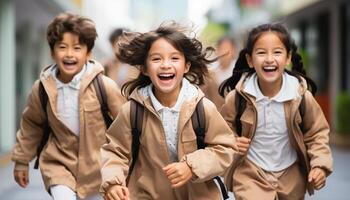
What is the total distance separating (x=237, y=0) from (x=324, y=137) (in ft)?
116

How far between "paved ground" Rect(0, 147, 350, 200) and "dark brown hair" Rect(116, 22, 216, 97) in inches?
171

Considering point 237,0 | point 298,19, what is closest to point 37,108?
point 298,19

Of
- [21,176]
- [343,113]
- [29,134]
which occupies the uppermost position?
[29,134]

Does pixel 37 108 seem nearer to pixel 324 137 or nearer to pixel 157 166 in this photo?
pixel 157 166

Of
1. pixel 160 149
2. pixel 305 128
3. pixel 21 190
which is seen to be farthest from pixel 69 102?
pixel 21 190

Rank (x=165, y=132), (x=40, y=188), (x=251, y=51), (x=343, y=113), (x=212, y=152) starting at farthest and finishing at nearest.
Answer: (x=343, y=113) < (x=40, y=188) < (x=251, y=51) < (x=165, y=132) < (x=212, y=152)

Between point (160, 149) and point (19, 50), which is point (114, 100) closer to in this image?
point (160, 149)

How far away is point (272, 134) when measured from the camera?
165 inches

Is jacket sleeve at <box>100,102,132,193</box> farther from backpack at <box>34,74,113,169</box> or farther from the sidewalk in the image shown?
the sidewalk

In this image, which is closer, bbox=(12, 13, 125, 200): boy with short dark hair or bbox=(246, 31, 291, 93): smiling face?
bbox=(246, 31, 291, 93): smiling face

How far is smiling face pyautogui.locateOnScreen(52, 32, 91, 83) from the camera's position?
468 centimetres

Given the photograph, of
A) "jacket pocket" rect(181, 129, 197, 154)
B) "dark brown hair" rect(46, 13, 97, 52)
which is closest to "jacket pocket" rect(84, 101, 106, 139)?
"dark brown hair" rect(46, 13, 97, 52)

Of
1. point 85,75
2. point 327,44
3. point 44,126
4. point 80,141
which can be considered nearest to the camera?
point 80,141

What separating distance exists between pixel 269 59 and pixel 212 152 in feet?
3.02
